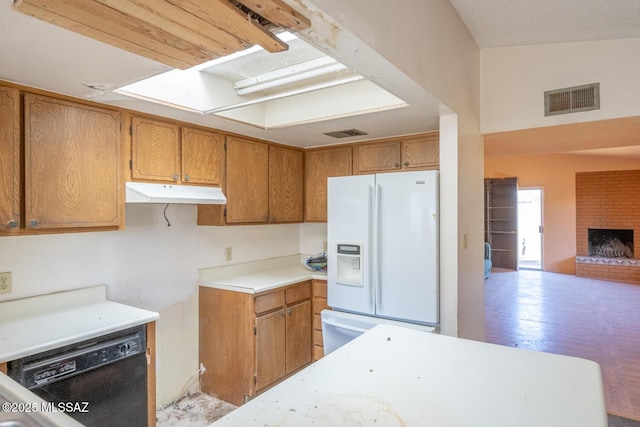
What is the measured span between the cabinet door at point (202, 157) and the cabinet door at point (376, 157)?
1236 millimetres

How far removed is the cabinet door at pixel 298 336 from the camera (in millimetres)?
2979

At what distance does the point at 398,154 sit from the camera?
3129 millimetres

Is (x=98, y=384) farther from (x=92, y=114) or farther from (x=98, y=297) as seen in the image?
(x=92, y=114)

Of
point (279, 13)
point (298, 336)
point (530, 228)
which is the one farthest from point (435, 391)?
point (530, 228)

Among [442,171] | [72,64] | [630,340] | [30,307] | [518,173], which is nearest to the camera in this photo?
[72,64]

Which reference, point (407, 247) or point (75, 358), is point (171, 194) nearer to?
point (75, 358)

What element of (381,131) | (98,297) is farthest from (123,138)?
(381,131)

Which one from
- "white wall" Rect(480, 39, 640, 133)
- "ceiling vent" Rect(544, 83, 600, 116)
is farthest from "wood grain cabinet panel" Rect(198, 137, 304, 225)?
"ceiling vent" Rect(544, 83, 600, 116)

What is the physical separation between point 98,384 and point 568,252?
28.8ft

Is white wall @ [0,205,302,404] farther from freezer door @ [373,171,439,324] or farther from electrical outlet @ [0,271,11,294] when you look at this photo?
freezer door @ [373,171,439,324]

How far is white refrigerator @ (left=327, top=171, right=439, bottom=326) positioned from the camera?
2.35 m

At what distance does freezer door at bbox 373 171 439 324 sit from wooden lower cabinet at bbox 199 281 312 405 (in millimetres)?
833

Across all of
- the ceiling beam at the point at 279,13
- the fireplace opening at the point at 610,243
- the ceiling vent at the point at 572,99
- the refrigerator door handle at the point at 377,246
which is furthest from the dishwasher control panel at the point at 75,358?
the fireplace opening at the point at 610,243

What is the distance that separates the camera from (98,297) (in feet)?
7.55
